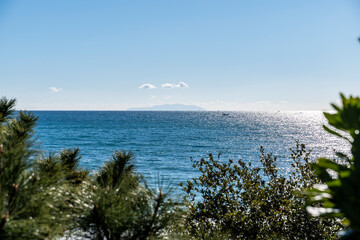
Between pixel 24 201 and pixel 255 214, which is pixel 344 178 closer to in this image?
pixel 24 201

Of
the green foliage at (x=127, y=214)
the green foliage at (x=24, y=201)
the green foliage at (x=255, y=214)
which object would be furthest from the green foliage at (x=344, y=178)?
the green foliage at (x=255, y=214)

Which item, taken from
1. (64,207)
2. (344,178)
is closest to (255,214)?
(64,207)

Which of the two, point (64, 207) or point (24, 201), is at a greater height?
point (24, 201)

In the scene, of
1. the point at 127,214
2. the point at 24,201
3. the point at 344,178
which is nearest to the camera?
the point at 344,178

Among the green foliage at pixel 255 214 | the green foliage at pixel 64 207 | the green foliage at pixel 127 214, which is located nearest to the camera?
the green foliage at pixel 64 207

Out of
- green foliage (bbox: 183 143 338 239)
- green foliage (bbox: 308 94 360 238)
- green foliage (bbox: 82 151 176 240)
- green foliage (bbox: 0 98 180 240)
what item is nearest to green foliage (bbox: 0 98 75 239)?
green foliage (bbox: 0 98 180 240)

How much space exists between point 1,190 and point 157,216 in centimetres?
144

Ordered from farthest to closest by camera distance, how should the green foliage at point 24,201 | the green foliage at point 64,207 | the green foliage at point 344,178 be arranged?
the green foliage at point 64,207 → the green foliage at point 24,201 → the green foliage at point 344,178

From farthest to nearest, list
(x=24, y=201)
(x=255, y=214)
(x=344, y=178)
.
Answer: (x=255, y=214) < (x=24, y=201) < (x=344, y=178)

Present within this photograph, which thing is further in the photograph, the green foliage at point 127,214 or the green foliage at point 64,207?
the green foliage at point 127,214

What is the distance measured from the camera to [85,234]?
2.57 metres

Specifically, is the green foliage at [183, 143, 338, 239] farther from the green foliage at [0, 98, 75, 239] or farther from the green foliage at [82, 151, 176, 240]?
the green foliage at [0, 98, 75, 239]

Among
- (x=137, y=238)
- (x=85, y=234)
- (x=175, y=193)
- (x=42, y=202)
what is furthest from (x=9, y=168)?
(x=175, y=193)

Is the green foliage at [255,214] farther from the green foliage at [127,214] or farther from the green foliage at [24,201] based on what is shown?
the green foliage at [24,201]
